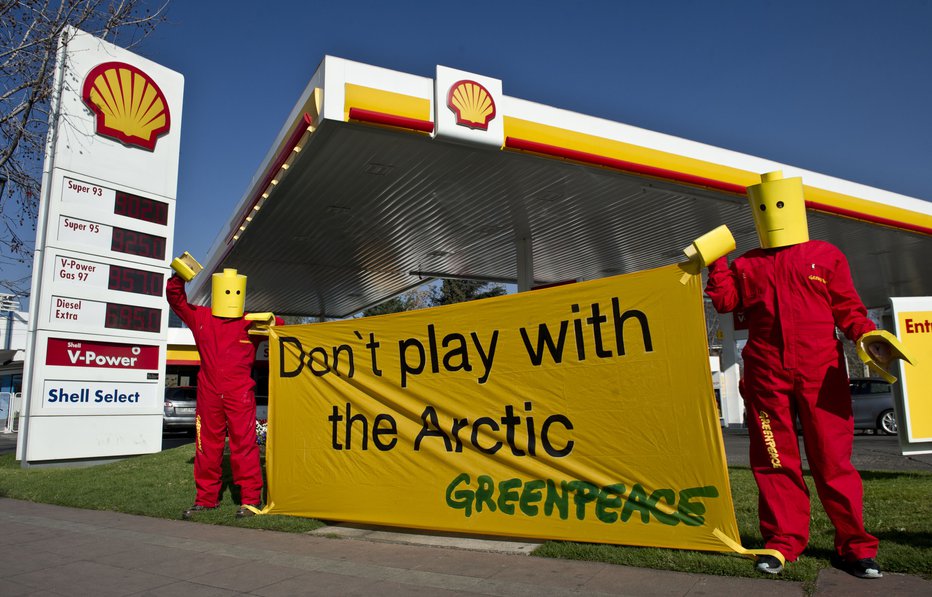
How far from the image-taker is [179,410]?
62.7ft

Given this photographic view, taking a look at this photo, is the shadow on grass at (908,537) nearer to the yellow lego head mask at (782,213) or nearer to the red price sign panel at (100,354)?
the yellow lego head mask at (782,213)

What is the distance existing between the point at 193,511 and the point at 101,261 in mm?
6786

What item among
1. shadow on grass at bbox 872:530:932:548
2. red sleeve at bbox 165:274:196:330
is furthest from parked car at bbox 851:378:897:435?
red sleeve at bbox 165:274:196:330

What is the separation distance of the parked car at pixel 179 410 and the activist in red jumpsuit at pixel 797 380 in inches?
701

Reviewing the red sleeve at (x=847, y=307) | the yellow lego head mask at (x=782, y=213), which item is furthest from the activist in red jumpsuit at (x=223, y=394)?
the red sleeve at (x=847, y=307)

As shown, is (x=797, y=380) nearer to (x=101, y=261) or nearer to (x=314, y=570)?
(x=314, y=570)

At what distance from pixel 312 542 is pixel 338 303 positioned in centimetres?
2057

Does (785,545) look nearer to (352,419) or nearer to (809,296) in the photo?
(809,296)

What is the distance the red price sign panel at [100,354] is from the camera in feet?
35.2

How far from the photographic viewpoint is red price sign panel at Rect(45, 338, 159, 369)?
10.7 m

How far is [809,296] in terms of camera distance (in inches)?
148

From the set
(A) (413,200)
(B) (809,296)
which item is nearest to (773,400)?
(B) (809,296)

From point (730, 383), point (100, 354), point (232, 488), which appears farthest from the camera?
point (730, 383)

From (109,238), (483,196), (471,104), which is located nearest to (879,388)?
(483,196)
